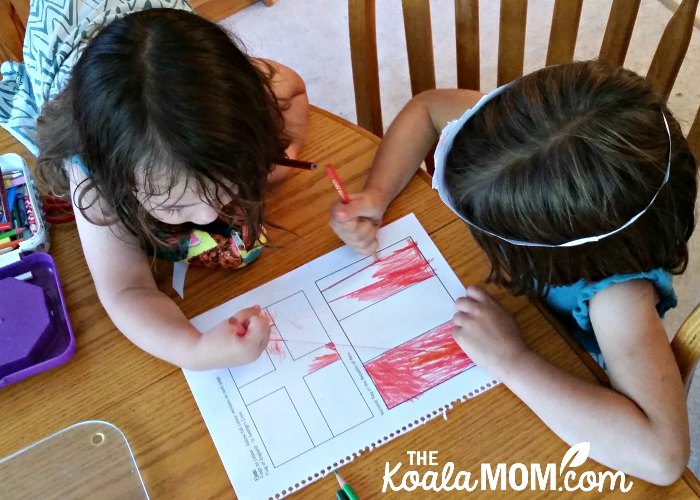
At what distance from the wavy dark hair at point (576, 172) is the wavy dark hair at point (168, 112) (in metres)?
0.22

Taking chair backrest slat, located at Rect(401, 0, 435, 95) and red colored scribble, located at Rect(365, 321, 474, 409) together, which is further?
chair backrest slat, located at Rect(401, 0, 435, 95)

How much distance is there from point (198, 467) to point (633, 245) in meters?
0.51

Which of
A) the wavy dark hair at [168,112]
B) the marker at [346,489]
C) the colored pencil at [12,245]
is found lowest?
the marker at [346,489]

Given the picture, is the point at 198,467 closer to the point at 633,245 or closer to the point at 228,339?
the point at 228,339

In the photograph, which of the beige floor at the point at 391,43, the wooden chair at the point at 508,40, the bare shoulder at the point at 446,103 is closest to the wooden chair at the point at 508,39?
the wooden chair at the point at 508,40

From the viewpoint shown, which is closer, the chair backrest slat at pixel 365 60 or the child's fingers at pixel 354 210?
the child's fingers at pixel 354 210

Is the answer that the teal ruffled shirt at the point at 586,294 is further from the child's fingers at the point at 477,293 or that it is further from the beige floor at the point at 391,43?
the beige floor at the point at 391,43

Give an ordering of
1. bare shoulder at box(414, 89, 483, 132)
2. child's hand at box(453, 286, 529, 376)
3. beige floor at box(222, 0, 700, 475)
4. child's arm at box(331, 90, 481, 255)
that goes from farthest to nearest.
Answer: beige floor at box(222, 0, 700, 475) → bare shoulder at box(414, 89, 483, 132) → child's arm at box(331, 90, 481, 255) → child's hand at box(453, 286, 529, 376)

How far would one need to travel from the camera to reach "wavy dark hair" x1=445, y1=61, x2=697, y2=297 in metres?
0.62

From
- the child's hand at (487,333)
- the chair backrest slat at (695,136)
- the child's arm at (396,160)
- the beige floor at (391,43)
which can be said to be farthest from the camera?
the beige floor at (391,43)

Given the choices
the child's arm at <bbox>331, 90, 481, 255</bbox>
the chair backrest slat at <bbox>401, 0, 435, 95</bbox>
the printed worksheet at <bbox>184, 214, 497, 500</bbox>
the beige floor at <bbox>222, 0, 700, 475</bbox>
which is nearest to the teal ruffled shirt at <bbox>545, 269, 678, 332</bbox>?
the printed worksheet at <bbox>184, 214, 497, 500</bbox>

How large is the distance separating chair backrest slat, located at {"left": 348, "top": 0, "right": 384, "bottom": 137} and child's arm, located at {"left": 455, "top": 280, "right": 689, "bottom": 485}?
19.6 inches

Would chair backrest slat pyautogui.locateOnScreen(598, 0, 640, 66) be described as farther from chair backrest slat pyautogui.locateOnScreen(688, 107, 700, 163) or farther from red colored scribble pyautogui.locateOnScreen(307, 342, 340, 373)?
red colored scribble pyautogui.locateOnScreen(307, 342, 340, 373)

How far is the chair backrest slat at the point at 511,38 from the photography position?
0.99 meters
